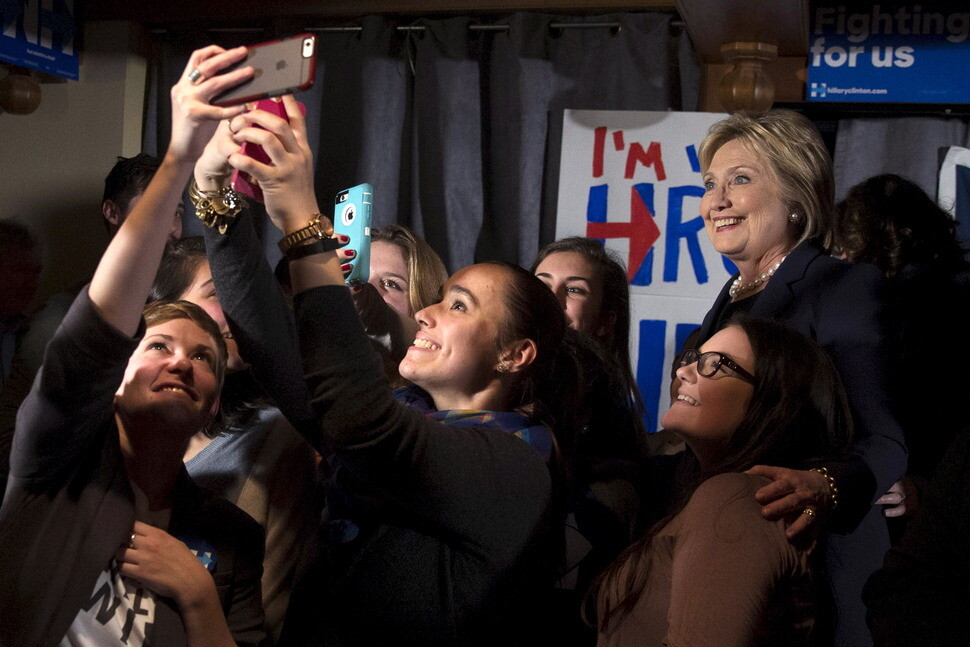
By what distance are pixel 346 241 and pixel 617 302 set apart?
2.67 feet

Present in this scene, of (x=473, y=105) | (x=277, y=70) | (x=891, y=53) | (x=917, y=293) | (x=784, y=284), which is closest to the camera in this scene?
(x=277, y=70)

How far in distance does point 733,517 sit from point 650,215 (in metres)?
1.92

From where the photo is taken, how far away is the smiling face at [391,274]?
1.93 metres

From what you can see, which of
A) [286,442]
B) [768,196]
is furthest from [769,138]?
[286,442]

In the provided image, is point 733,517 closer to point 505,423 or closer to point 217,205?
point 505,423

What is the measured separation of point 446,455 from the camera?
1.01 meters

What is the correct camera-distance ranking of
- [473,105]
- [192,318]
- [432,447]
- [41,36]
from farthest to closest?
1. [473,105]
2. [41,36]
3. [192,318]
4. [432,447]

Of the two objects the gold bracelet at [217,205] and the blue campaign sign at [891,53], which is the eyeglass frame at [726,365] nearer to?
the gold bracelet at [217,205]

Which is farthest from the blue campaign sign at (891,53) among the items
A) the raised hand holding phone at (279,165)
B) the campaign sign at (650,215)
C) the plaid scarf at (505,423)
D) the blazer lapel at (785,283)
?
the raised hand holding phone at (279,165)

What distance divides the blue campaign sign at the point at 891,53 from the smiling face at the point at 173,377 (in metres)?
2.15

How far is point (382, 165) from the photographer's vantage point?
10.5ft

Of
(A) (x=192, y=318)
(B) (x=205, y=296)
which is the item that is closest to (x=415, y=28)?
(B) (x=205, y=296)

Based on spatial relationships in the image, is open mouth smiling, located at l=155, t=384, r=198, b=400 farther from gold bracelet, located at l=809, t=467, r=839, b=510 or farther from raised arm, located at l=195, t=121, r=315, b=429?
gold bracelet, located at l=809, t=467, r=839, b=510

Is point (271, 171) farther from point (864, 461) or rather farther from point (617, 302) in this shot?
point (617, 302)
